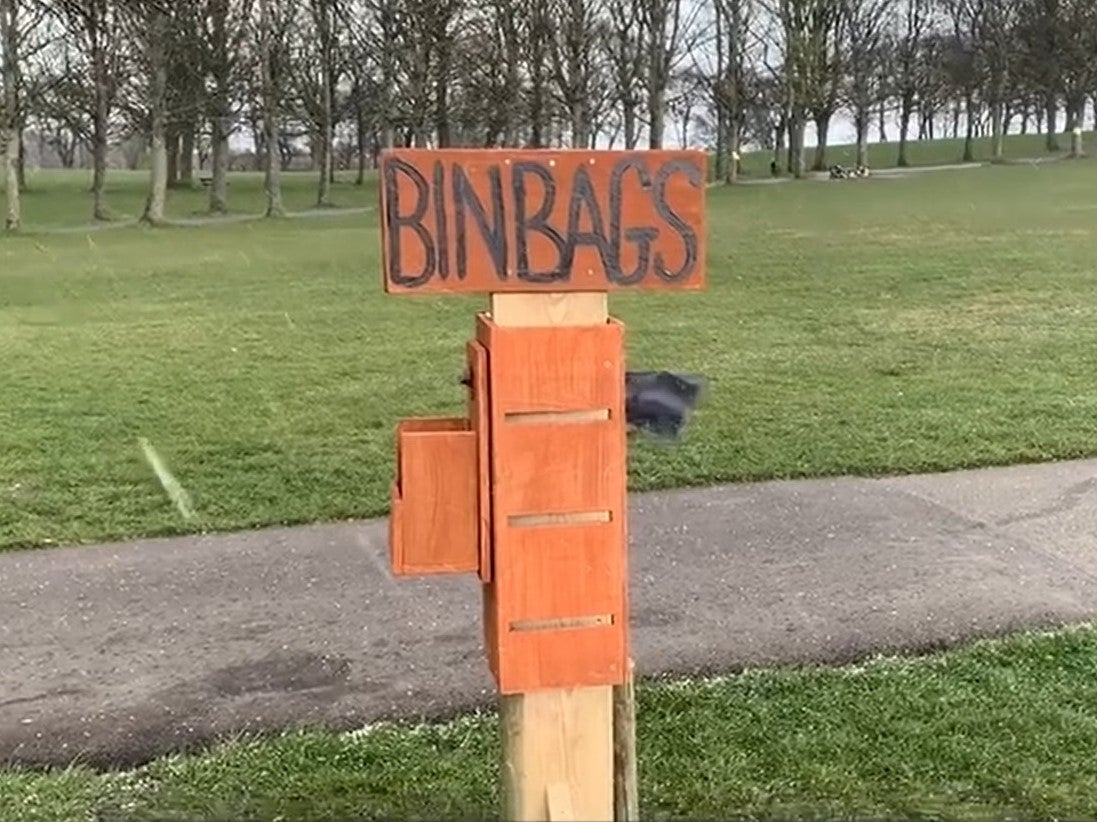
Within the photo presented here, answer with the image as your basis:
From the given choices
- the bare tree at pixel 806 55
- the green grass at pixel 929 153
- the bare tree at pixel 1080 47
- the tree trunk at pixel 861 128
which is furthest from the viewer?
the green grass at pixel 929 153

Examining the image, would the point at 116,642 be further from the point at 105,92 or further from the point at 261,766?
the point at 105,92

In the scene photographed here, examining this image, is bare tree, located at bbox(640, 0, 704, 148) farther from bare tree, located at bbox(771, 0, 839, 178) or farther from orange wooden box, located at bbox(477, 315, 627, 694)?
orange wooden box, located at bbox(477, 315, 627, 694)

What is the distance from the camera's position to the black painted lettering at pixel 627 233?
204cm

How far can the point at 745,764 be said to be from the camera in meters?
3.16

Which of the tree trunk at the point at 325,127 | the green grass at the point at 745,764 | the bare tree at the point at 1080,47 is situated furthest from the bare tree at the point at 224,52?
the bare tree at the point at 1080,47

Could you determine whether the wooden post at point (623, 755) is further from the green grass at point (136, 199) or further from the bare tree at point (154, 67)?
the bare tree at point (154, 67)

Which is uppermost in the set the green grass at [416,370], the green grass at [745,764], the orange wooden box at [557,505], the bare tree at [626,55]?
the bare tree at [626,55]

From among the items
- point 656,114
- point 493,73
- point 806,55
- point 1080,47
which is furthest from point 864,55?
point 493,73

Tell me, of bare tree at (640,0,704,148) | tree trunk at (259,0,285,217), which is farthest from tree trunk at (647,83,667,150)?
tree trunk at (259,0,285,217)

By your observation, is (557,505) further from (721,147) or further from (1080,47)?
(1080,47)

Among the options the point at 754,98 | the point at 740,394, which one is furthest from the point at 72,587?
the point at 754,98

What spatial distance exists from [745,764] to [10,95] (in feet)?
95.5

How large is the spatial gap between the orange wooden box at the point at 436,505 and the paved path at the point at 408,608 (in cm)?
160

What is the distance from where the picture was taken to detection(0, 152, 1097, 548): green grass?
Result: 6.34 m
